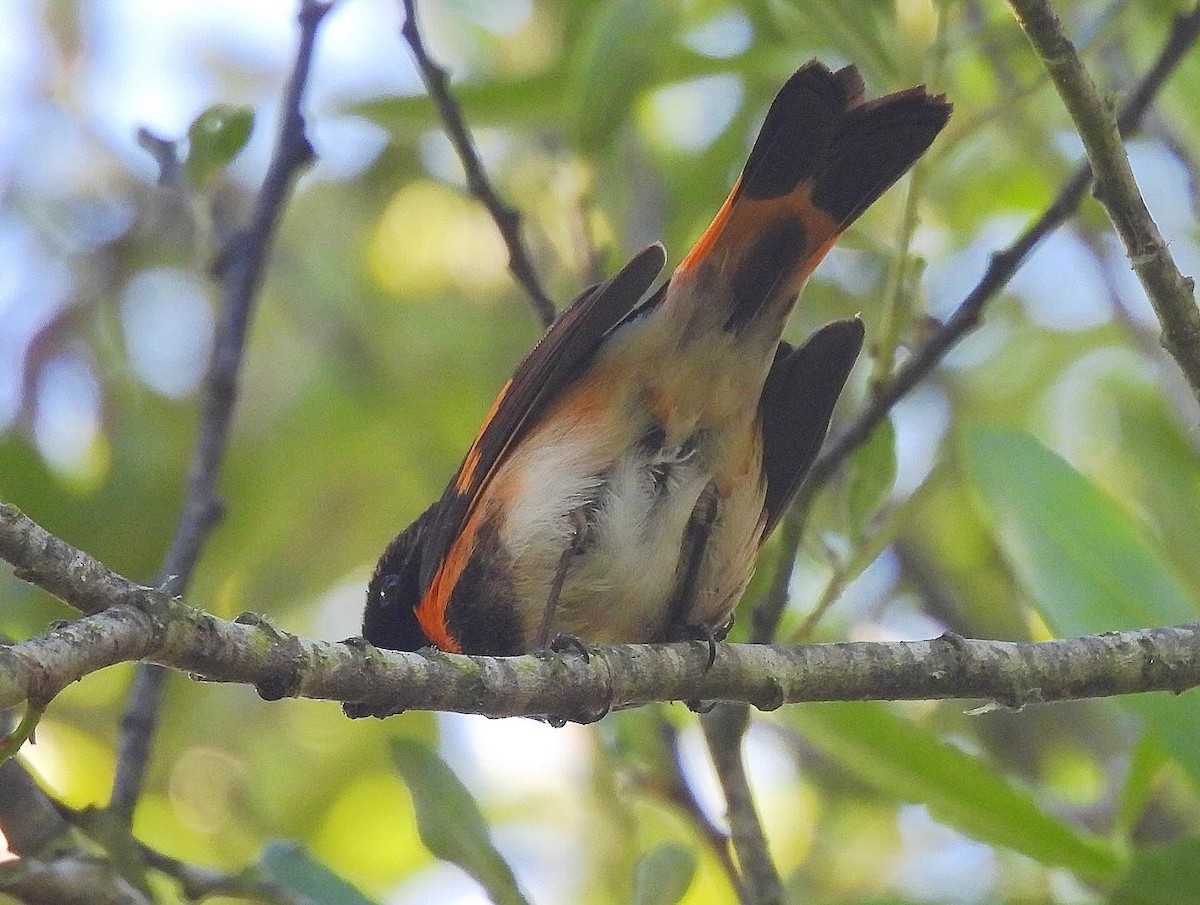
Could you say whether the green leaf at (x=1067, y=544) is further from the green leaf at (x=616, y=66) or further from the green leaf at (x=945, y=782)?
the green leaf at (x=616, y=66)

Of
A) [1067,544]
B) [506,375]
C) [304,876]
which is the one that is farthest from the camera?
[506,375]

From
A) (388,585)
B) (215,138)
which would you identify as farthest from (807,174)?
(388,585)

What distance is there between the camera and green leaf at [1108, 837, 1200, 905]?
2941 millimetres

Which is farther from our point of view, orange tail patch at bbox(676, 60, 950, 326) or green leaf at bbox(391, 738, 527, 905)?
orange tail patch at bbox(676, 60, 950, 326)

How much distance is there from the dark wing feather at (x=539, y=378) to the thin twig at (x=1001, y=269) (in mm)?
595

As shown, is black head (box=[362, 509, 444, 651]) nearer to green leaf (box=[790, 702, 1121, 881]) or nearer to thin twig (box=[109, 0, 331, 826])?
thin twig (box=[109, 0, 331, 826])

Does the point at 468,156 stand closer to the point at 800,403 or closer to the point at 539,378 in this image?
the point at 539,378

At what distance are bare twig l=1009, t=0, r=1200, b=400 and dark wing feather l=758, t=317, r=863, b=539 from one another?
1118 mm

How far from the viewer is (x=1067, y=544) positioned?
11.8ft

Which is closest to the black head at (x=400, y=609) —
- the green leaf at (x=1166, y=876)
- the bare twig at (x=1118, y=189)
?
the green leaf at (x=1166, y=876)

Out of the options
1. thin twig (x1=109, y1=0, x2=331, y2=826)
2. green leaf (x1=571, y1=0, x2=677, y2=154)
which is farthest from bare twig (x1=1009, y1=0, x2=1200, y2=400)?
thin twig (x1=109, y1=0, x2=331, y2=826)

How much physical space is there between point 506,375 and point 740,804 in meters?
2.61

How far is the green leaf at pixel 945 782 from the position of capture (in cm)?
328

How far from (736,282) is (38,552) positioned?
2.29m
